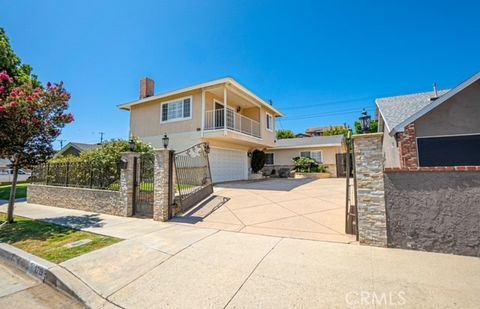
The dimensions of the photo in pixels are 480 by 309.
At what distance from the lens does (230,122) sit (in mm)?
14375

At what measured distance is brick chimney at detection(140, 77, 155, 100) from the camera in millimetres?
16297

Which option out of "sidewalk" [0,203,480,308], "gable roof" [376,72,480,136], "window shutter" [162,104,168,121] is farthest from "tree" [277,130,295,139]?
"sidewalk" [0,203,480,308]

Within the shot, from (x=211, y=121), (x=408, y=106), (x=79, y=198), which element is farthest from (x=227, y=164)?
(x=408, y=106)

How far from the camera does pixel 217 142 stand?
14.6m

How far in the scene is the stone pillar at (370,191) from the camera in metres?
4.26

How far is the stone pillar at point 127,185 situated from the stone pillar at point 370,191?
703 centimetres

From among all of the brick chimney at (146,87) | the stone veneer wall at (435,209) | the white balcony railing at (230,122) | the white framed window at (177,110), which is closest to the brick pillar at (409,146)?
the stone veneer wall at (435,209)

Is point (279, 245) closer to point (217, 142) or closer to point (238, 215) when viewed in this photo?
point (238, 215)

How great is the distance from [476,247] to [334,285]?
2.91 metres

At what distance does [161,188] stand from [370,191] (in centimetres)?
570

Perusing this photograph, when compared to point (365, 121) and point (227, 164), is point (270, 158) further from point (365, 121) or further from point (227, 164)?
point (365, 121)

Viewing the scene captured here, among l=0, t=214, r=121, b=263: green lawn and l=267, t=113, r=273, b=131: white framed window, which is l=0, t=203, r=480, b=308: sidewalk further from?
l=267, t=113, r=273, b=131: white framed window

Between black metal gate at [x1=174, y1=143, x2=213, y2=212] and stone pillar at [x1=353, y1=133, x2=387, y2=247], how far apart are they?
5.46 metres

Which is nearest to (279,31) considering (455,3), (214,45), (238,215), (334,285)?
(214,45)
